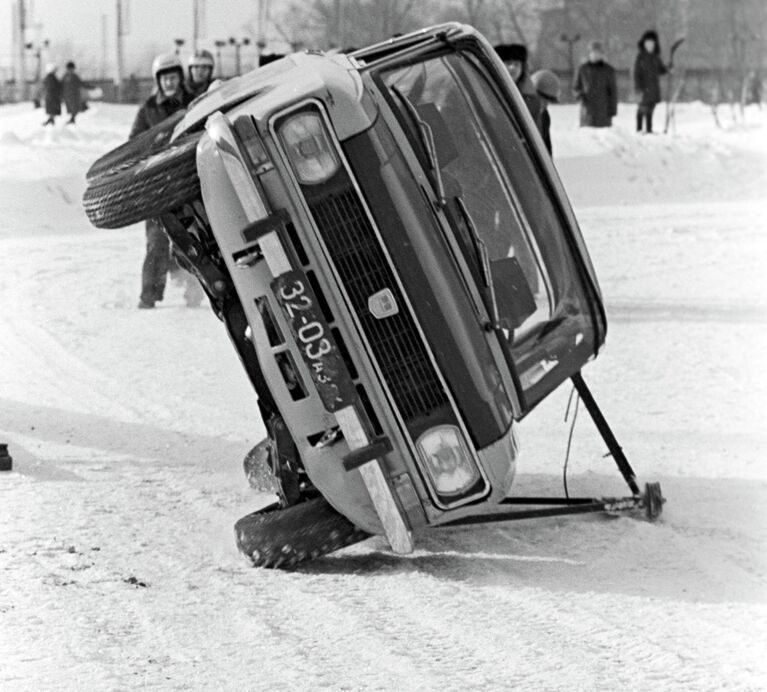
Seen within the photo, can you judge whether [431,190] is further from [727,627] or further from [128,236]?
[128,236]

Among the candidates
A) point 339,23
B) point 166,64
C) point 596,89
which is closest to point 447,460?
point 166,64

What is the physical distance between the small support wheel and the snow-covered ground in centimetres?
13

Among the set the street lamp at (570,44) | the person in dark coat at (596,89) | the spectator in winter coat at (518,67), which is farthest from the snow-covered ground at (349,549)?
the street lamp at (570,44)

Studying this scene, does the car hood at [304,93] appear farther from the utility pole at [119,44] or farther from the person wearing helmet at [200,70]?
the utility pole at [119,44]

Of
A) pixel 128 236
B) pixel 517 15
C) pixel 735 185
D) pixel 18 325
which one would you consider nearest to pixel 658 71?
pixel 735 185

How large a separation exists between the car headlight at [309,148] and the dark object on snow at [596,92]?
788 inches

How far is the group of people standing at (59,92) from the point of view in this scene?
2711 centimetres

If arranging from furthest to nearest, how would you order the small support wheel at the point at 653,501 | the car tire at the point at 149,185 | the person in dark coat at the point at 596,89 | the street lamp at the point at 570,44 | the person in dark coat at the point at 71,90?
1. the street lamp at the point at 570,44
2. the person in dark coat at the point at 71,90
3. the person in dark coat at the point at 596,89
4. the small support wheel at the point at 653,501
5. the car tire at the point at 149,185

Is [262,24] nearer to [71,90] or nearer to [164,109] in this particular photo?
[71,90]

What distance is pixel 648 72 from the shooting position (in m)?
26.0

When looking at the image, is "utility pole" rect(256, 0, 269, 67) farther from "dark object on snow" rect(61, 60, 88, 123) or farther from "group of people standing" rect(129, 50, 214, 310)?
"group of people standing" rect(129, 50, 214, 310)

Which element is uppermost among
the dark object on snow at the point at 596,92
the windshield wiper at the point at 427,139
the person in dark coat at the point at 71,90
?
the windshield wiper at the point at 427,139

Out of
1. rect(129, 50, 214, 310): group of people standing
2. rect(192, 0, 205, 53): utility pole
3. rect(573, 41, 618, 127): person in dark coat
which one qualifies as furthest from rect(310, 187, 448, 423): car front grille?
rect(573, 41, 618, 127): person in dark coat

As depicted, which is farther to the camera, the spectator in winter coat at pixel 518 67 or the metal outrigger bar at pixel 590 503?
the spectator in winter coat at pixel 518 67
